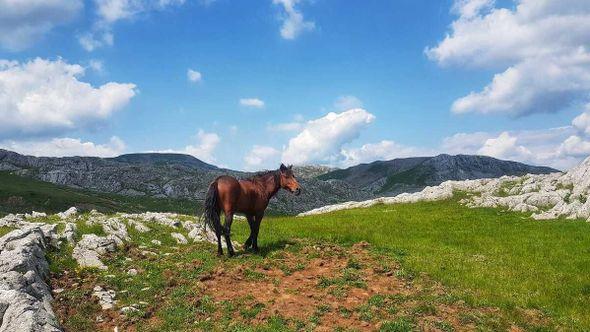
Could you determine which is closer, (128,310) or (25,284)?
(25,284)

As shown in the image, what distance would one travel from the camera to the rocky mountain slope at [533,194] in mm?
37219

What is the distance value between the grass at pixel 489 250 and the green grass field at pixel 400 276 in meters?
0.06

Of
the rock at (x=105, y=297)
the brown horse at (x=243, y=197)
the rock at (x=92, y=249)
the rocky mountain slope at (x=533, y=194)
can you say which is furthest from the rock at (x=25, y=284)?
the rocky mountain slope at (x=533, y=194)

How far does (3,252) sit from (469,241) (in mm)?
24368

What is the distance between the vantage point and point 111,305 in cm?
1545

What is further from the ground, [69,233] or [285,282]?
[69,233]

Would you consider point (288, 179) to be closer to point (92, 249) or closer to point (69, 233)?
point (92, 249)

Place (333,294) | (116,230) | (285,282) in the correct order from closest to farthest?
1. (333,294)
2. (285,282)
3. (116,230)

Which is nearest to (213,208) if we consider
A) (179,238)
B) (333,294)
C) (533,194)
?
(179,238)

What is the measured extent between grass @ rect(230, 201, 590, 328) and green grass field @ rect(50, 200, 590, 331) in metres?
0.06

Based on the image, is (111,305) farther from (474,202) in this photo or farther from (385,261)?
(474,202)

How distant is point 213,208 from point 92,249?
570cm

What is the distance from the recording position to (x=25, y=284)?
14.4 m

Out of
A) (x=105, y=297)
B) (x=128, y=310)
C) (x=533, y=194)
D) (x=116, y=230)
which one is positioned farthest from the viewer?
(x=533, y=194)
